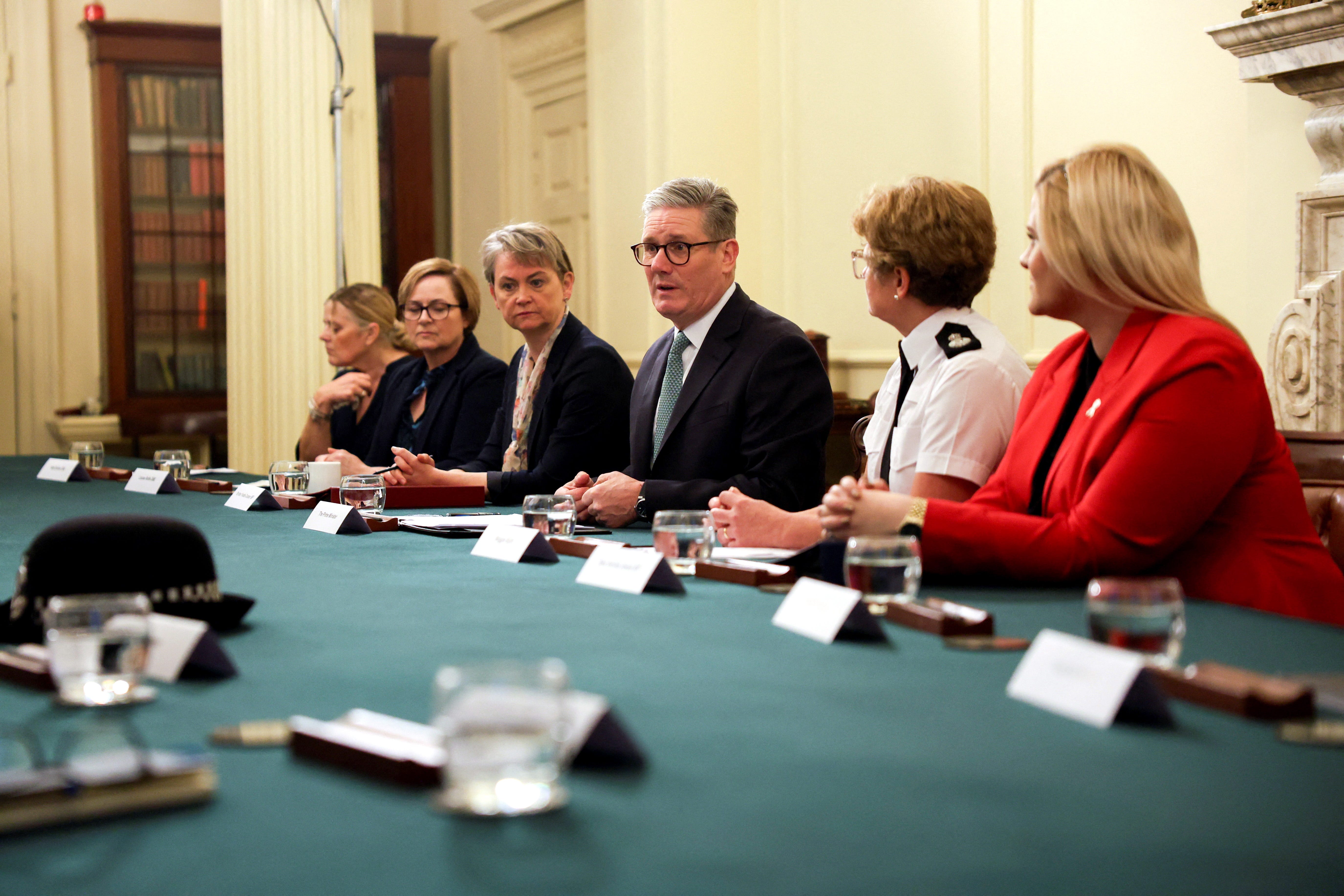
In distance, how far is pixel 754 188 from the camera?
6.33 metres

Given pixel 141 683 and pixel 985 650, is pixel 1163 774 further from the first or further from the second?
pixel 141 683

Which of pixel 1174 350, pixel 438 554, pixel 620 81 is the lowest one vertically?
pixel 438 554

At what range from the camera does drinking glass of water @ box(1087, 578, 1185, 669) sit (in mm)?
1228

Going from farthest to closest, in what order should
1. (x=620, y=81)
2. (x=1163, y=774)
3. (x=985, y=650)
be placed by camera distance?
1. (x=620, y=81)
2. (x=985, y=650)
3. (x=1163, y=774)

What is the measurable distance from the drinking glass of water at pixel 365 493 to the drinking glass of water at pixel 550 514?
62 cm

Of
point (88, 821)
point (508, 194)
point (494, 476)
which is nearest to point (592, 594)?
point (88, 821)

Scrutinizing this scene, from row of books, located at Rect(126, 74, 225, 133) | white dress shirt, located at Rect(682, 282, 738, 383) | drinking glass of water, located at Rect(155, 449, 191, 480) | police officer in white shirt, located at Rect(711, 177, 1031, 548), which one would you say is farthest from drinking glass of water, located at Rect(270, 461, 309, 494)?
row of books, located at Rect(126, 74, 225, 133)

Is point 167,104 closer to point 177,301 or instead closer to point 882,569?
point 177,301

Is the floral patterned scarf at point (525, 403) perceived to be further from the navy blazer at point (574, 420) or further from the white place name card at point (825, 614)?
the white place name card at point (825, 614)

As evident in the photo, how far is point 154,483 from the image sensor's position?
3.54m

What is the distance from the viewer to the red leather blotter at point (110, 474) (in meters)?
4.01

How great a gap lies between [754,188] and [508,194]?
7.05 ft

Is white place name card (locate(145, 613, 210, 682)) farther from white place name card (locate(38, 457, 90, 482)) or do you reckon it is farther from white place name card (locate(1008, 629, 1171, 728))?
white place name card (locate(38, 457, 90, 482))

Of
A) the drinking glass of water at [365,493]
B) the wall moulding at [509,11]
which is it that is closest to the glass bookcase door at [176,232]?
the wall moulding at [509,11]
